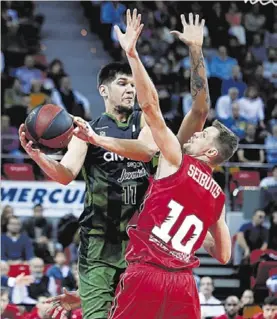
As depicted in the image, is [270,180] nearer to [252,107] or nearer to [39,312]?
[252,107]

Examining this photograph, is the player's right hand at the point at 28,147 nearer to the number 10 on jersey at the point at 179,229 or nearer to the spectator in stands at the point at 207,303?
the number 10 on jersey at the point at 179,229

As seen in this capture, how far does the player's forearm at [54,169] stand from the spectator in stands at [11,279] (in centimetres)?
599

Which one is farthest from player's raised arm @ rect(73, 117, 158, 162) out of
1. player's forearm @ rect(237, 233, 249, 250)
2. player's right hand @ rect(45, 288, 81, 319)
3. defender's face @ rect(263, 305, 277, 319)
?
player's forearm @ rect(237, 233, 249, 250)

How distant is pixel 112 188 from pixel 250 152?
1053 centimetres

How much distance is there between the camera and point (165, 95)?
18.9m

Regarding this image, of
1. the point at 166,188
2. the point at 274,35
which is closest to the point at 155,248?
the point at 166,188

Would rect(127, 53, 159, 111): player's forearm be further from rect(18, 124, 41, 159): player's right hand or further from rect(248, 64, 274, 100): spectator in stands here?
rect(248, 64, 274, 100): spectator in stands

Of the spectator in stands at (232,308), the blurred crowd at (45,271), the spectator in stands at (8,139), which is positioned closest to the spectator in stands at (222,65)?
the spectator in stands at (8,139)

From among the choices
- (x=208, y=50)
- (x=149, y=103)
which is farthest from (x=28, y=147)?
(x=208, y=50)

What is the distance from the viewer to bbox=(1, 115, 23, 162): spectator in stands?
56.1 ft

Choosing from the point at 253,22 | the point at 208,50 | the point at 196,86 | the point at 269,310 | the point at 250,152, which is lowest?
the point at 269,310

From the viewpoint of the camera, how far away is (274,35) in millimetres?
21375

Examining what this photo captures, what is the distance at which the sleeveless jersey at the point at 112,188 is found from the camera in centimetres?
726

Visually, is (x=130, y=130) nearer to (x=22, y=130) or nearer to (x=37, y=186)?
(x=22, y=130)
